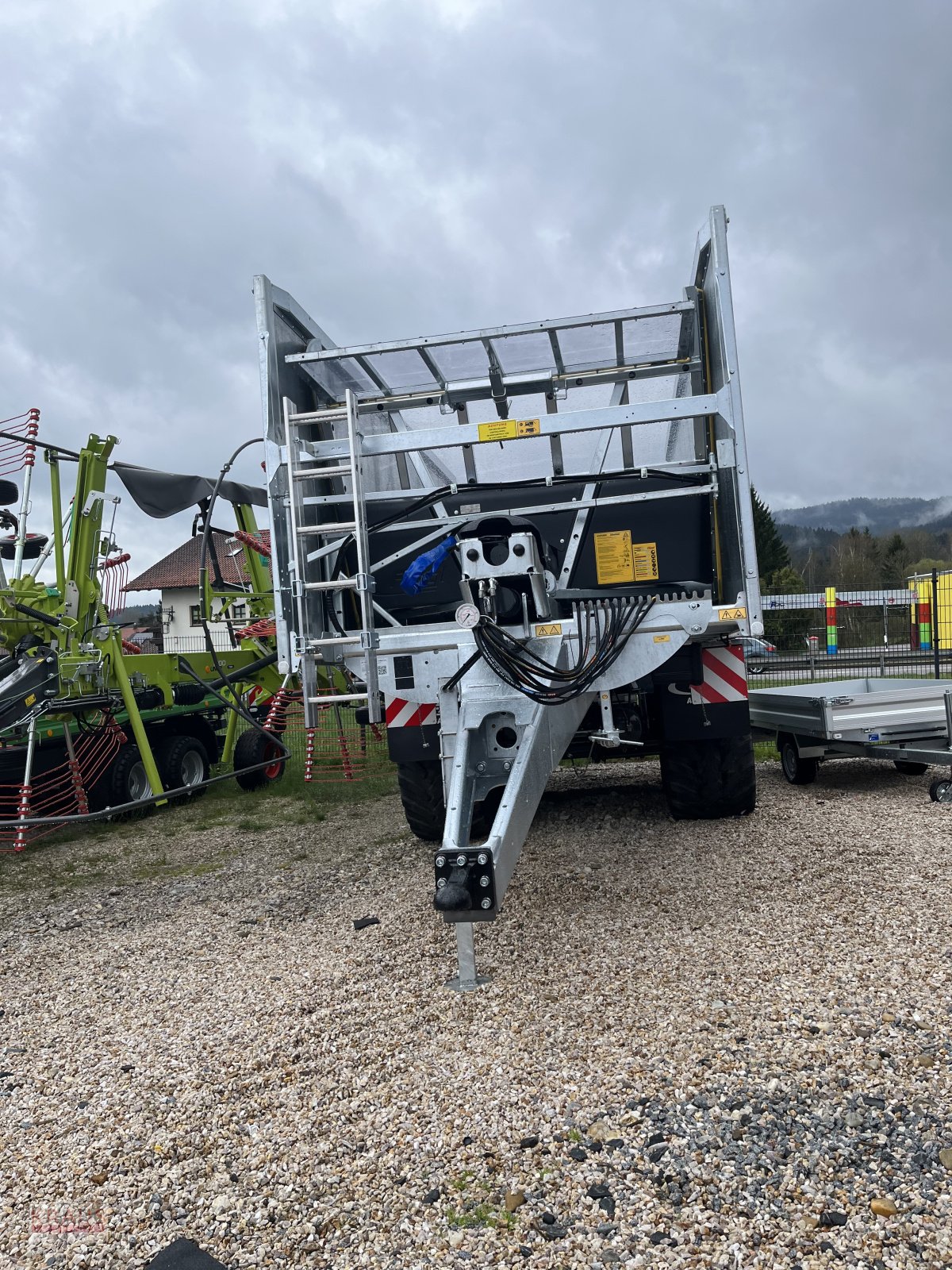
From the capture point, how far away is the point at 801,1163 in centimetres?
209

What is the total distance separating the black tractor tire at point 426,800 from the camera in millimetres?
5309

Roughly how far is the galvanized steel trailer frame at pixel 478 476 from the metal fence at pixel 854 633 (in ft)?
34.7

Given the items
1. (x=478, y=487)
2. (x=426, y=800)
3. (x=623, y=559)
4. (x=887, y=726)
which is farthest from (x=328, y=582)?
(x=887, y=726)

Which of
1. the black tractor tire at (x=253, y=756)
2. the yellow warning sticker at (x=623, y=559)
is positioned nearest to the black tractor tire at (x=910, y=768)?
the yellow warning sticker at (x=623, y=559)

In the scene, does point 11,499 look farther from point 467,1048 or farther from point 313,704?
point 467,1048

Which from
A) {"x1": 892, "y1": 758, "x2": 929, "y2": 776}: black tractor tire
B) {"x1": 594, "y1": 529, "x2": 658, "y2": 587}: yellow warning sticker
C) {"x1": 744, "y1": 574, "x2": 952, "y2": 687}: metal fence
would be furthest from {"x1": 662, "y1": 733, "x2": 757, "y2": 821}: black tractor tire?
{"x1": 744, "y1": 574, "x2": 952, "y2": 687}: metal fence

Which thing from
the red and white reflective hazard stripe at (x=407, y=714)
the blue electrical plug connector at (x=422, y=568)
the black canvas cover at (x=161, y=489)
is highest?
the black canvas cover at (x=161, y=489)

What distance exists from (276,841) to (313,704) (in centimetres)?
265

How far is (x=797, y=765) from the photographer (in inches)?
272

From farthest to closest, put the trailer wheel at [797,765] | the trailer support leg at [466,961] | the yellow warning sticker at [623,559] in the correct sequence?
the trailer wheel at [797,765], the yellow warning sticker at [623,559], the trailer support leg at [466,961]

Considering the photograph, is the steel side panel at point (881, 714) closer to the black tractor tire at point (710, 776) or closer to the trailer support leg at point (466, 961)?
the black tractor tire at point (710, 776)

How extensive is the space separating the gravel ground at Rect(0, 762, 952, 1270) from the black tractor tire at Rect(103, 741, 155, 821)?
335 cm

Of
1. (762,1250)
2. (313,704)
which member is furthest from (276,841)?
(762,1250)

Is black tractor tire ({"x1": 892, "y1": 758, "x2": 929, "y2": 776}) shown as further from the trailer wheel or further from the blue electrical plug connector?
the blue electrical plug connector
